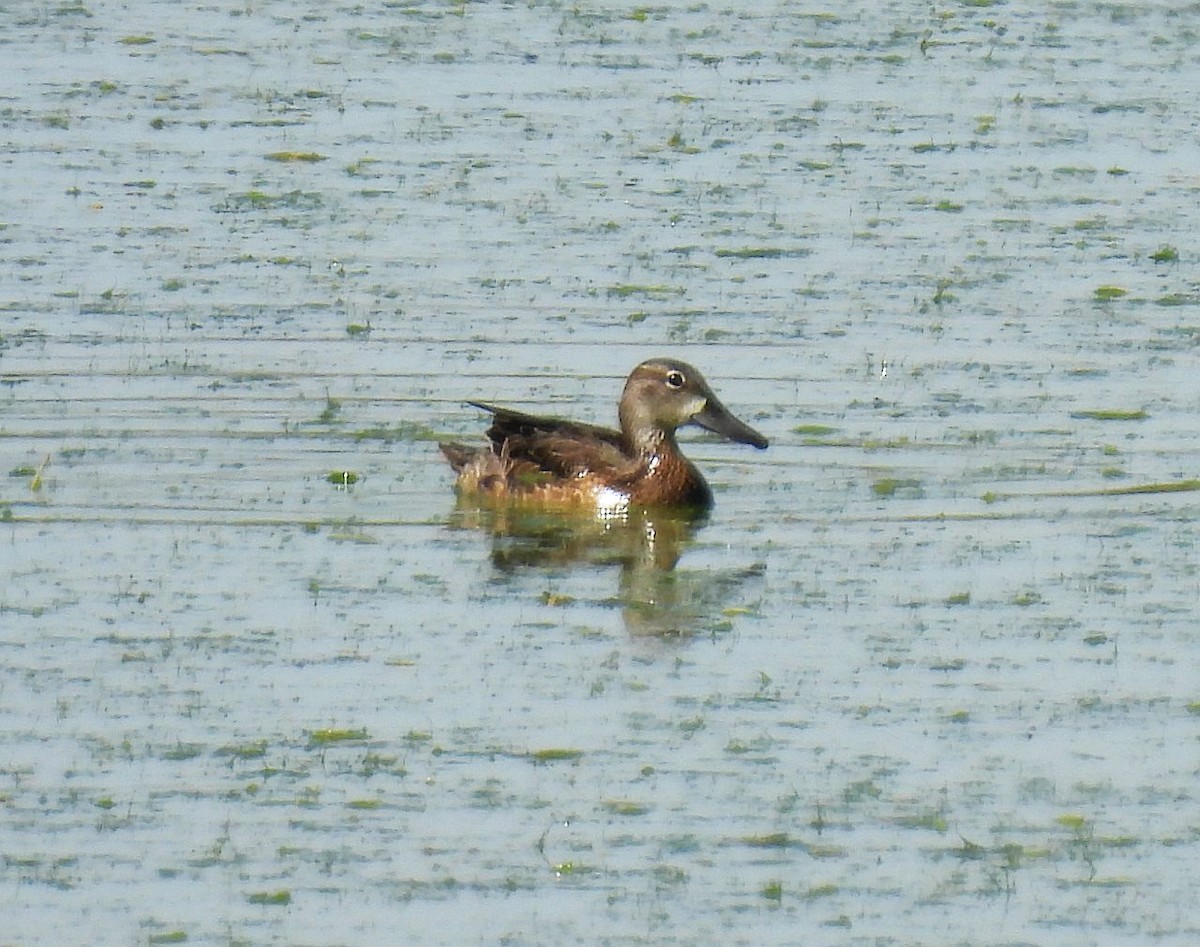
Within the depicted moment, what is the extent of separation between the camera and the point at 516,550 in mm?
14227

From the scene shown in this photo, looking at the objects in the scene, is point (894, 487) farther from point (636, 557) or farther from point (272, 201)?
point (272, 201)

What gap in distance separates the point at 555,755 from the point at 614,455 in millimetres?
4636

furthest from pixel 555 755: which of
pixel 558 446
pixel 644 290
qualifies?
pixel 644 290

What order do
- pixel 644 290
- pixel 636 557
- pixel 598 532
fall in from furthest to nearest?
pixel 644 290 < pixel 598 532 < pixel 636 557

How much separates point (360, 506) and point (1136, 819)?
523 centimetres

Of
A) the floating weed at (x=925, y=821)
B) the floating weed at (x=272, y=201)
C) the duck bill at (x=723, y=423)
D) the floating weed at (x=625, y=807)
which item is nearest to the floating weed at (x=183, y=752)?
the floating weed at (x=625, y=807)

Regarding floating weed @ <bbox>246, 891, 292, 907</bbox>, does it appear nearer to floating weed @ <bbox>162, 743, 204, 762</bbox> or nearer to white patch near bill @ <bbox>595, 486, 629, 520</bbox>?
floating weed @ <bbox>162, 743, 204, 762</bbox>

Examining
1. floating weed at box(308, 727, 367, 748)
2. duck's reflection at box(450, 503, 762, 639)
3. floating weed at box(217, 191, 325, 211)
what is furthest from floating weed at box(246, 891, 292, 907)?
floating weed at box(217, 191, 325, 211)

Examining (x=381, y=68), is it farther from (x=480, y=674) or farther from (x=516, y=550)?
(x=480, y=674)

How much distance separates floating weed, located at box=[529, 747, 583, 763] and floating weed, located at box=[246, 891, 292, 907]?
1502 millimetres

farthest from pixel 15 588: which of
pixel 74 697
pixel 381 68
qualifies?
pixel 381 68

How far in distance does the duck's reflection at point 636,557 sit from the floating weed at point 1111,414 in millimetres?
2199

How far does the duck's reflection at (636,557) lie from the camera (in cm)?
1284

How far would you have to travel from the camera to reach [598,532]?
15.0 meters
